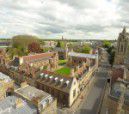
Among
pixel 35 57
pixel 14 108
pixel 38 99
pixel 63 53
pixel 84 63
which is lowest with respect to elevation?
pixel 14 108

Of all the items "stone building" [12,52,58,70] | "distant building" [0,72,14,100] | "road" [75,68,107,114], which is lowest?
"road" [75,68,107,114]

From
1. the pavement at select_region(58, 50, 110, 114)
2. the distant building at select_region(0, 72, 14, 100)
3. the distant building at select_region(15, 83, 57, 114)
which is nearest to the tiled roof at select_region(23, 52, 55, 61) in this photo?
the distant building at select_region(0, 72, 14, 100)

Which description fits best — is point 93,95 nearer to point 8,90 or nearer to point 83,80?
point 83,80

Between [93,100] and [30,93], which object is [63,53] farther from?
[30,93]

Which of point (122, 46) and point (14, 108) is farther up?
point (122, 46)

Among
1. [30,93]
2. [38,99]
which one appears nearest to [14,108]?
[38,99]

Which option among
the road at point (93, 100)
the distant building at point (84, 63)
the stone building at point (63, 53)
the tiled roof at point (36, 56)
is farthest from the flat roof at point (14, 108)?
the stone building at point (63, 53)

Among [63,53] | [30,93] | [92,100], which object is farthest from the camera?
[63,53]

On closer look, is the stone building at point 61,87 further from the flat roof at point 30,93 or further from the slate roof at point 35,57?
the slate roof at point 35,57

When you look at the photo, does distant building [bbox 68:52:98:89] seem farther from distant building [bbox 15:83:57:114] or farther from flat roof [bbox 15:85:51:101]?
flat roof [bbox 15:85:51:101]
